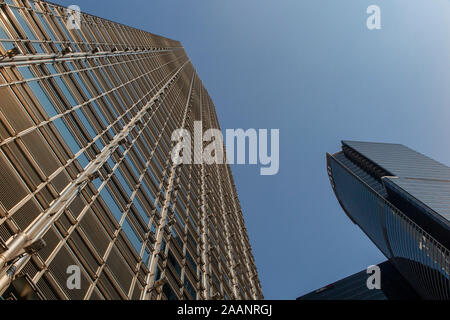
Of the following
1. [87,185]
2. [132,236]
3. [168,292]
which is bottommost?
[168,292]

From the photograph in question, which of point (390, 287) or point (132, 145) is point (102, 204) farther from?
point (390, 287)

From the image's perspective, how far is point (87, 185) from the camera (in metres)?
19.1

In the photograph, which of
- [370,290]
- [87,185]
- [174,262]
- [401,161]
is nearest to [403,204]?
[401,161]

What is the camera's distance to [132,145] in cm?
2988

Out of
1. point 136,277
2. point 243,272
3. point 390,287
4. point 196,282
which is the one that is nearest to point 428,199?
point 390,287

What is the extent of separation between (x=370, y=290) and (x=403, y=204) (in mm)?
41477

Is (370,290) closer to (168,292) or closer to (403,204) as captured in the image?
(403,204)

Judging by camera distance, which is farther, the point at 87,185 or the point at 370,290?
the point at 370,290

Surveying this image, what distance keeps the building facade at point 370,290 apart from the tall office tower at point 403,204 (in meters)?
7.09

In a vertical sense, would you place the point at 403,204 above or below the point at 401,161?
below

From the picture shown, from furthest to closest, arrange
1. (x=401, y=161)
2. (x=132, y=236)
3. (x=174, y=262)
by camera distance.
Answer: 1. (x=401, y=161)
2. (x=174, y=262)
3. (x=132, y=236)

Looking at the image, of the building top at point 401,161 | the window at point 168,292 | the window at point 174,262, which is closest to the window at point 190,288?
the window at point 174,262

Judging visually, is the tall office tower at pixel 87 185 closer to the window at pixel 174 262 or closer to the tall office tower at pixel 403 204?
the window at pixel 174 262

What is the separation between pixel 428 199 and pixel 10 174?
125 metres
